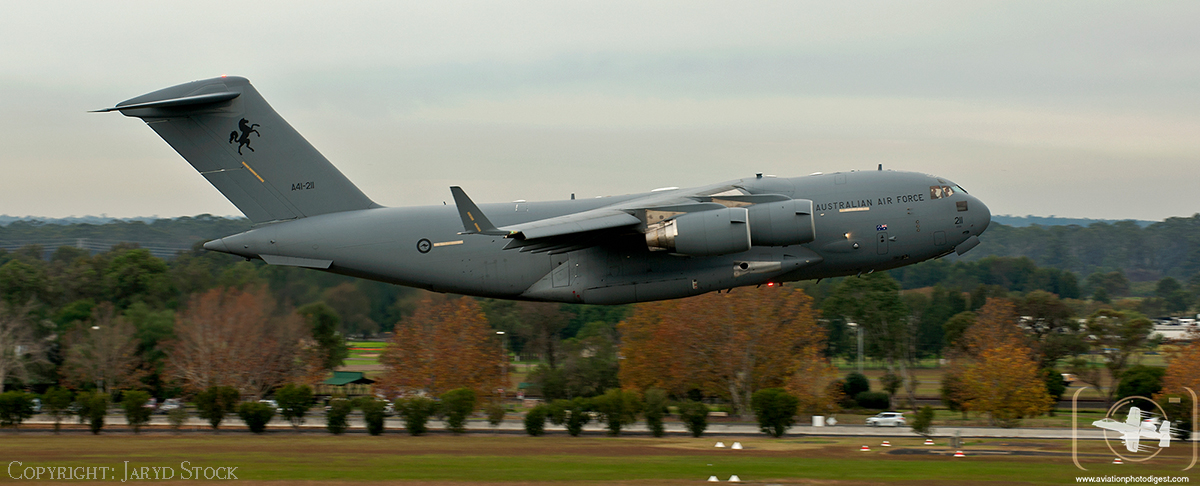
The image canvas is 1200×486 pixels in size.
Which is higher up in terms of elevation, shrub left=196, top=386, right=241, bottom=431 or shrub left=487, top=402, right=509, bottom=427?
shrub left=196, top=386, right=241, bottom=431

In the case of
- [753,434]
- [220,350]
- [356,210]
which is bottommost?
[753,434]

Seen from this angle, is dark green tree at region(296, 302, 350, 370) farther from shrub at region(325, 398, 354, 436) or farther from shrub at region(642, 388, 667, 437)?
shrub at region(642, 388, 667, 437)

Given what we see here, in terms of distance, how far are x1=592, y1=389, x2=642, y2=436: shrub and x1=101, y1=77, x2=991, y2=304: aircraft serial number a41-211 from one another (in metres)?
13.3

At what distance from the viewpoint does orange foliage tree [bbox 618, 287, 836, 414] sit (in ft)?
142

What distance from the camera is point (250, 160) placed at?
19.6 meters

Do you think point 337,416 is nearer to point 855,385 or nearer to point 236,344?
point 236,344

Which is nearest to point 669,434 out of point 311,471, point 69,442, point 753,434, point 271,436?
point 753,434

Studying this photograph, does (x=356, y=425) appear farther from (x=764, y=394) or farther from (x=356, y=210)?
(x=356, y=210)

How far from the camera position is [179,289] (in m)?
42.1

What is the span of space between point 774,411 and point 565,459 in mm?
9409

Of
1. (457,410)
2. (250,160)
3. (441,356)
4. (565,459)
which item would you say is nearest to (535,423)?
(457,410)

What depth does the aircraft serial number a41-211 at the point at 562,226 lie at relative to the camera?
679 inches

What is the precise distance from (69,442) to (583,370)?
25.4 m
